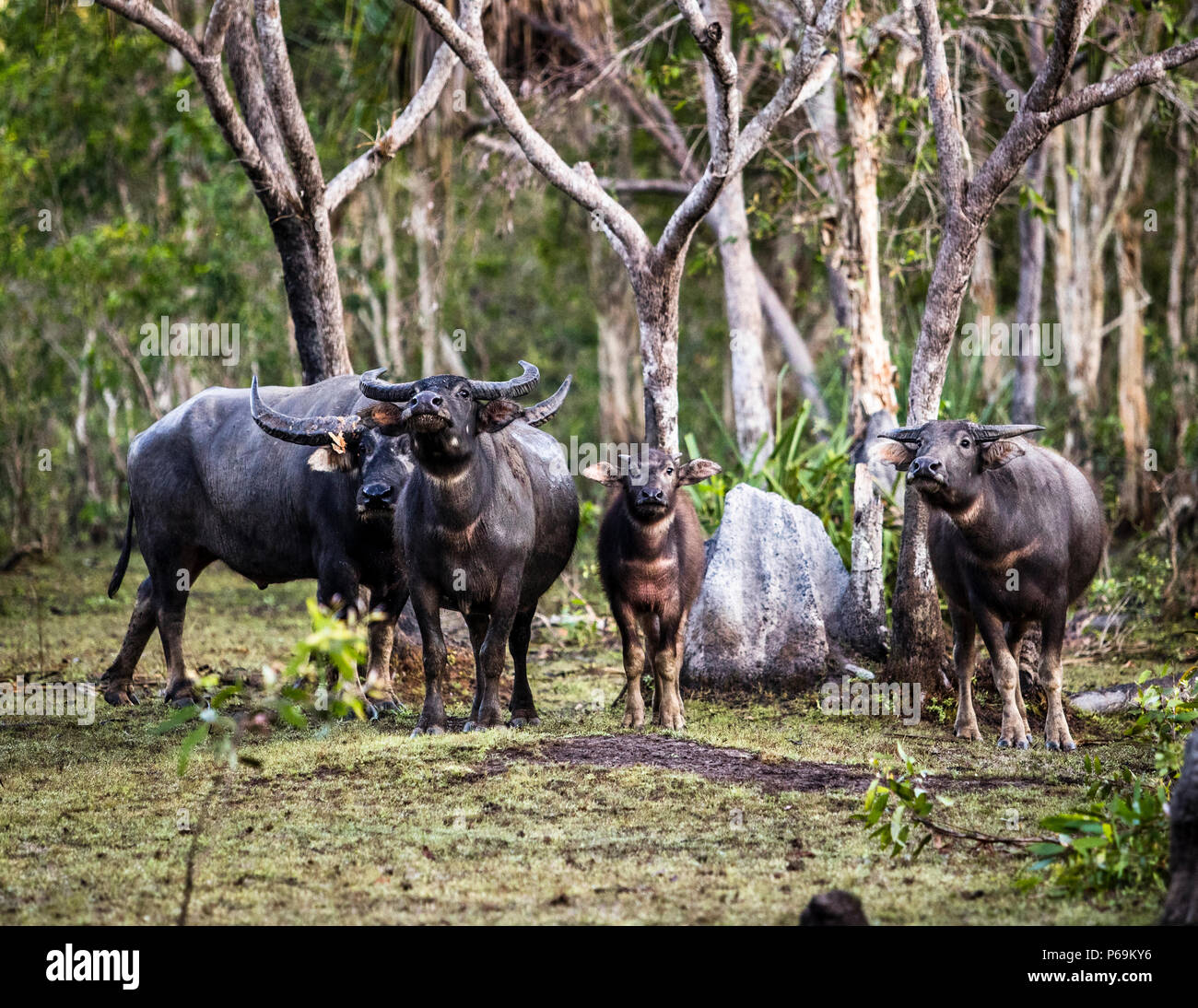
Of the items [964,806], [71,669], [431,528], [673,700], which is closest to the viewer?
[964,806]

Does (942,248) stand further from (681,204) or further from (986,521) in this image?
(986,521)

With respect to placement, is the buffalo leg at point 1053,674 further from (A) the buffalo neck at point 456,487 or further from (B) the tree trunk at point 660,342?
(A) the buffalo neck at point 456,487

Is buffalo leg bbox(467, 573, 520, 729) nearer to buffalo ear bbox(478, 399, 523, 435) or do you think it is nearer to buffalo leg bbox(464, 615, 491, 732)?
buffalo leg bbox(464, 615, 491, 732)

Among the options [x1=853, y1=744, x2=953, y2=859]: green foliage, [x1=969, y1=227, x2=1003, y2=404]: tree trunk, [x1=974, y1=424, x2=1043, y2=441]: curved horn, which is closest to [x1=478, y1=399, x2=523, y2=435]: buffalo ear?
[x1=974, y1=424, x2=1043, y2=441]: curved horn

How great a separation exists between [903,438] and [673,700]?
1.94 meters

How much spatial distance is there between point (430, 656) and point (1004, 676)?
10.3 feet

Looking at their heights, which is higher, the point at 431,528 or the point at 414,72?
the point at 414,72

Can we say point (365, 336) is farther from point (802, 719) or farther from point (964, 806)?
point (964, 806)

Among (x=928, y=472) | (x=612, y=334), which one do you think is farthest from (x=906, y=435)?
(x=612, y=334)

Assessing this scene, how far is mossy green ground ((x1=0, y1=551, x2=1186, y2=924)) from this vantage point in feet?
16.3

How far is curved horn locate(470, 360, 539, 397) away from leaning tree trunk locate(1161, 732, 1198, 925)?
4053 millimetres

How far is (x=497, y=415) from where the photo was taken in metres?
7.89

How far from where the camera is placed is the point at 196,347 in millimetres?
18500
